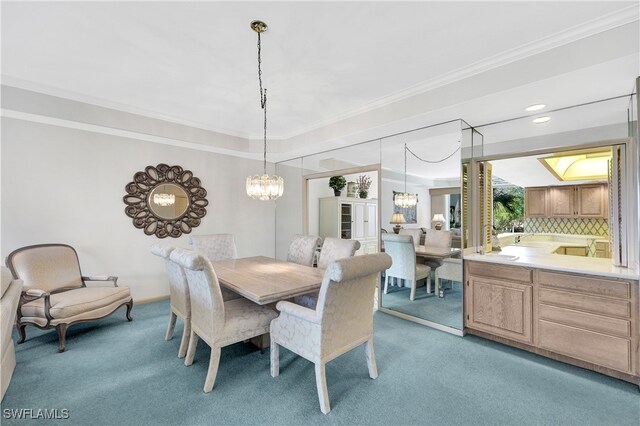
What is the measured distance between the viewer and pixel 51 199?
327 centimetres

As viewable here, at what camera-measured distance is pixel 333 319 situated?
1.86m

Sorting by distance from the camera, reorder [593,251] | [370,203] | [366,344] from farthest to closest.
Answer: [370,203], [593,251], [366,344]

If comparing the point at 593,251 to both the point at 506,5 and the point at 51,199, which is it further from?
the point at 51,199

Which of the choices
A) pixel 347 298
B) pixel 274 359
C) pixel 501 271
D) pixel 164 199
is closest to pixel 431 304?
pixel 501 271

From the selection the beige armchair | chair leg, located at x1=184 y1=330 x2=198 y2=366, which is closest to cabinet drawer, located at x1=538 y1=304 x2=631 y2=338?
chair leg, located at x1=184 y1=330 x2=198 y2=366

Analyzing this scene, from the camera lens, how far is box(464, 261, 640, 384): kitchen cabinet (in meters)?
2.10

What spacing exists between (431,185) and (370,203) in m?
0.96

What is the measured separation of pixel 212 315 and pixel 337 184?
318 cm

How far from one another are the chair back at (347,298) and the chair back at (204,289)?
76 centimetres

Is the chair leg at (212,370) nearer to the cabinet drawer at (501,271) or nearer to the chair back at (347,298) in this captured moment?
the chair back at (347,298)

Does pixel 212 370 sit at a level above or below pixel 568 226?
below

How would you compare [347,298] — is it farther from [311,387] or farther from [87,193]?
[87,193]

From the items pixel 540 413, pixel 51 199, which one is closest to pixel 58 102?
pixel 51 199

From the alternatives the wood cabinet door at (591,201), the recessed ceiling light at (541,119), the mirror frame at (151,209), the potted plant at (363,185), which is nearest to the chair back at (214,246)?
the mirror frame at (151,209)
